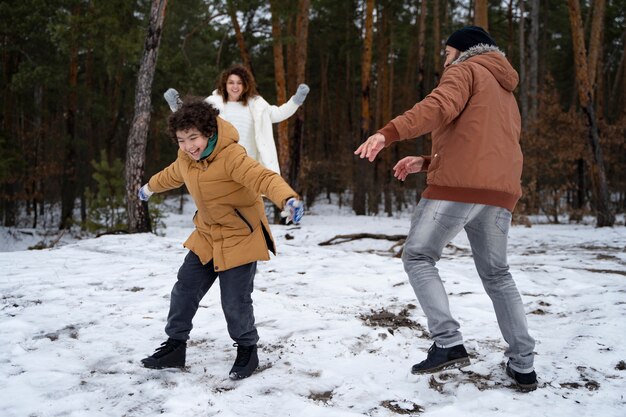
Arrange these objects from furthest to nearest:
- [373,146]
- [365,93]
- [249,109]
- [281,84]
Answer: [365,93]
[281,84]
[249,109]
[373,146]

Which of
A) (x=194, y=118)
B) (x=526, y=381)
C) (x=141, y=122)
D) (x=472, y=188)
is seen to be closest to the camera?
(x=472, y=188)

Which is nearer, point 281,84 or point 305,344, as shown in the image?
point 305,344

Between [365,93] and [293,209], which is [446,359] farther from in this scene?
[365,93]

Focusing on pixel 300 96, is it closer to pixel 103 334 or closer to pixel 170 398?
pixel 103 334

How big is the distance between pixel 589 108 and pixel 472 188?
10.9 m

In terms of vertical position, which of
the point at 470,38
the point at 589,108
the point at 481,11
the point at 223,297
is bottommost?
the point at 223,297

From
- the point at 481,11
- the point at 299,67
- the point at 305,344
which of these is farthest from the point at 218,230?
the point at 299,67

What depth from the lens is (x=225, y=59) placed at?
19.0 metres

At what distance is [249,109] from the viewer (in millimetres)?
5348

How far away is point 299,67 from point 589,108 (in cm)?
724

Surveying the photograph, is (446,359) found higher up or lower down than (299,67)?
lower down

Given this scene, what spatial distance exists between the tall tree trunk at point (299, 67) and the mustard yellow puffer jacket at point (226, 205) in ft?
35.1

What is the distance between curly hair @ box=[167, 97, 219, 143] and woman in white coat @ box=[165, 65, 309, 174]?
240 centimetres

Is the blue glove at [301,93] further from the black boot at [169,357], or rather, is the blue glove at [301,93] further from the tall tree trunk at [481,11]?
the tall tree trunk at [481,11]
